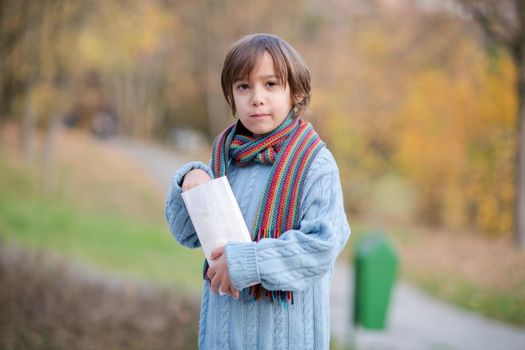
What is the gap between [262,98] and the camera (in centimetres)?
185

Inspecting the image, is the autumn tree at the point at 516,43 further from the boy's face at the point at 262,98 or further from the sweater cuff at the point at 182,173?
the sweater cuff at the point at 182,173

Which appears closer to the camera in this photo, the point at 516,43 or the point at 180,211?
the point at 180,211

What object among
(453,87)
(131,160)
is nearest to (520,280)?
(453,87)

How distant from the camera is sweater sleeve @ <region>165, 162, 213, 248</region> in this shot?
191 centimetres

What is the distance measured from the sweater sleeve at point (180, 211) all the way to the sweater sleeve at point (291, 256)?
1.00 ft

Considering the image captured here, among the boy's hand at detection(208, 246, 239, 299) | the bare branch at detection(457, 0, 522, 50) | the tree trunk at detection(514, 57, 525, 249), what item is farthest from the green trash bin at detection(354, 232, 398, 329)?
the bare branch at detection(457, 0, 522, 50)

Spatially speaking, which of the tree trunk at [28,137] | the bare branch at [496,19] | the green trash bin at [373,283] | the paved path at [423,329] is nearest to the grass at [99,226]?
the tree trunk at [28,137]

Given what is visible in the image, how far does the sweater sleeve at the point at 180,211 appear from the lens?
1913 mm

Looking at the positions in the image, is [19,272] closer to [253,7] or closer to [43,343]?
[43,343]

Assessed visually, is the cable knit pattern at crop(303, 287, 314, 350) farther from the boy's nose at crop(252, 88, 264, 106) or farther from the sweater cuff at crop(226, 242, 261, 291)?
the boy's nose at crop(252, 88, 264, 106)

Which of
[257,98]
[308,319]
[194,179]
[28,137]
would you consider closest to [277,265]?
[308,319]

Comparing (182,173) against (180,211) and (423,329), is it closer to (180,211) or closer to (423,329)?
(180,211)

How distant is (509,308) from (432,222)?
931 cm

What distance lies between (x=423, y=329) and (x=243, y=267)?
5993 mm
